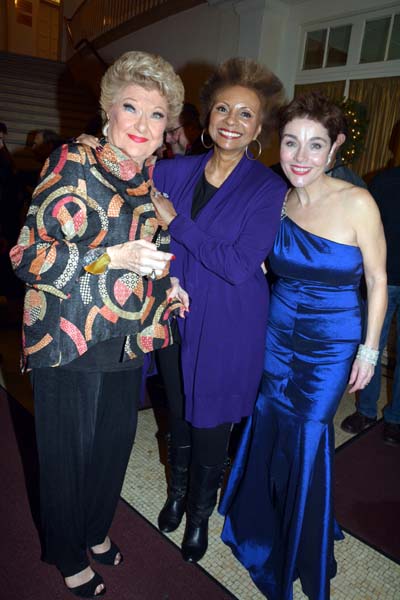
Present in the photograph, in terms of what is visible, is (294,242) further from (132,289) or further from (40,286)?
(40,286)

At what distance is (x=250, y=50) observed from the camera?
5902 millimetres

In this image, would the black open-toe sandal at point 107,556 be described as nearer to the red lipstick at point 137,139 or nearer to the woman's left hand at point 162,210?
the woman's left hand at point 162,210

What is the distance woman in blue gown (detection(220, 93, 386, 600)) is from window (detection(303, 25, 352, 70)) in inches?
182

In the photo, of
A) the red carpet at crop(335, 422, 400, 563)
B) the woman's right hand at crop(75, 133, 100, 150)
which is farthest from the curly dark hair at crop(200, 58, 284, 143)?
the red carpet at crop(335, 422, 400, 563)

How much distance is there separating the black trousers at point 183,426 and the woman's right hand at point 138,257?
2.04 feet

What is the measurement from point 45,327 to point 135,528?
121cm

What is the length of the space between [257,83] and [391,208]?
1654 millimetres

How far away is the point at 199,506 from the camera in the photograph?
183cm

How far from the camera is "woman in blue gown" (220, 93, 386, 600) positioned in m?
1.56

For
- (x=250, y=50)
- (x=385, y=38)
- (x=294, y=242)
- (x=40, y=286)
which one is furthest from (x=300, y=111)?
(x=250, y=50)

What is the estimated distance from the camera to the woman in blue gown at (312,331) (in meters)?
1.56

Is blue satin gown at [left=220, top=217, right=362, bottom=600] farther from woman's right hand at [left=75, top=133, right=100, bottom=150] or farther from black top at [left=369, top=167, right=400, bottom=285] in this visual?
black top at [left=369, top=167, right=400, bottom=285]

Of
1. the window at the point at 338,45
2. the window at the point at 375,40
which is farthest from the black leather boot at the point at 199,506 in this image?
the window at the point at 338,45

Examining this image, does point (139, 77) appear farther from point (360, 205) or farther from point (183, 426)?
point (183, 426)
